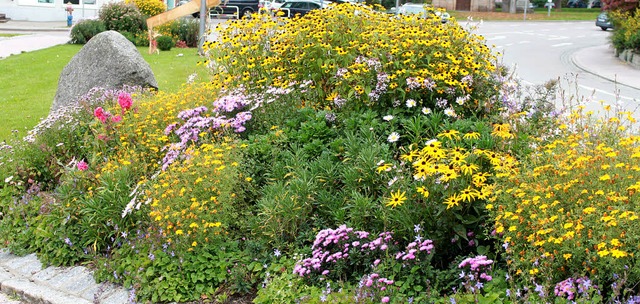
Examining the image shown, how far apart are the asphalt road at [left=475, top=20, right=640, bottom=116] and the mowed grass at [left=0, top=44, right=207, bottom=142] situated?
20.8ft

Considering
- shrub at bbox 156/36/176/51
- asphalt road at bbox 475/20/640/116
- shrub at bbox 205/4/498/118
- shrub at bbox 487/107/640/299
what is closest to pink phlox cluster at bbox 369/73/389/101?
shrub at bbox 205/4/498/118

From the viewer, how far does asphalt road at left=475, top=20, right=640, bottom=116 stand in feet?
50.1

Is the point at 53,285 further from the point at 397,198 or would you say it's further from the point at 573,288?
the point at 573,288

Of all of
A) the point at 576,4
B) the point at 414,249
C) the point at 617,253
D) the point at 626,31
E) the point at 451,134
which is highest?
the point at 576,4

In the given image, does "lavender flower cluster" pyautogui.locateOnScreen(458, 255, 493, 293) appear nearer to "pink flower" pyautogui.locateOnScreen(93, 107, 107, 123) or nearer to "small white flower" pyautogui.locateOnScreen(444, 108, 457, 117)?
"small white flower" pyautogui.locateOnScreen(444, 108, 457, 117)

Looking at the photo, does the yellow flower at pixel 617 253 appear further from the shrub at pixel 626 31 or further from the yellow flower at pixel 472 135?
the shrub at pixel 626 31

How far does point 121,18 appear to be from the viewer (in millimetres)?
25953

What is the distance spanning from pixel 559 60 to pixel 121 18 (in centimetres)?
1474

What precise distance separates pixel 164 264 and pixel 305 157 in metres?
1.37

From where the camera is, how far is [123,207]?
5746 mm

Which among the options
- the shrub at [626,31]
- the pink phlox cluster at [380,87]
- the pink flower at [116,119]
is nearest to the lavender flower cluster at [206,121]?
the pink flower at [116,119]

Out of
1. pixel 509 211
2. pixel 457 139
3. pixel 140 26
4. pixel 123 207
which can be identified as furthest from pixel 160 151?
pixel 140 26

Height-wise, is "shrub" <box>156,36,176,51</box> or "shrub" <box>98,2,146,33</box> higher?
"shrub" <box>98,2,146,33</box>

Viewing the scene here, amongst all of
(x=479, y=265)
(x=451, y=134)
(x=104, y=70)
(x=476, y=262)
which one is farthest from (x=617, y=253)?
(x=104, y=70)
